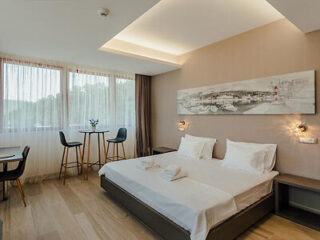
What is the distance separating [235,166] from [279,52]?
74.8 inches

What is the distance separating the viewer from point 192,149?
373cm

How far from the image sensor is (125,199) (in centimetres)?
258

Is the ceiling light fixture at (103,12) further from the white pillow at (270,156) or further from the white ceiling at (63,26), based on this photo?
the white pillow at (270,156)

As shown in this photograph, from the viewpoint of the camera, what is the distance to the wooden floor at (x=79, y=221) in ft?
7.00

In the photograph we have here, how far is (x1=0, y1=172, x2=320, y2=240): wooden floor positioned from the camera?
213 cm

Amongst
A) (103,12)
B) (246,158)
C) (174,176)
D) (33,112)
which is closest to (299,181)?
(246,158)

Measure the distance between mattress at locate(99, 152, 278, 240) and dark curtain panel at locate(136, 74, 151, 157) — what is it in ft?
6.79

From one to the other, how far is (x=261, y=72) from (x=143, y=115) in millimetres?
3146

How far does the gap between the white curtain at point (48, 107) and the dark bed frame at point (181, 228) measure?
2.20 metres

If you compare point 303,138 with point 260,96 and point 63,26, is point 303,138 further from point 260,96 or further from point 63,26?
point 63,26

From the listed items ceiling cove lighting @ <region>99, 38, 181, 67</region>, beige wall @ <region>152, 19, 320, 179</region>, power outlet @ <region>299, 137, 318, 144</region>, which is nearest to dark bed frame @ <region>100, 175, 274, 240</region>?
beige wall @ <region>152, 19, 320, 179</region>

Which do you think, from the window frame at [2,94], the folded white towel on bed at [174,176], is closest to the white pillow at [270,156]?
the folded white towel on bed at [174,176]

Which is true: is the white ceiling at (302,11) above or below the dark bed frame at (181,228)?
above

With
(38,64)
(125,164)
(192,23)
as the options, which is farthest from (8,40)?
(192,23)
